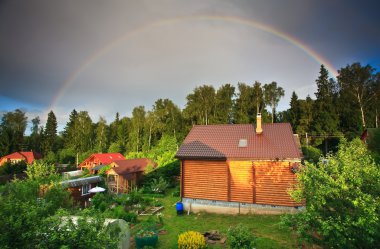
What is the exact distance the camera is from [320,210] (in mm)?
7980

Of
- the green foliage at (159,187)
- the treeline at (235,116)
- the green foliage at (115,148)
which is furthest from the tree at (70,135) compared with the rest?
the green foliage at (159,187)

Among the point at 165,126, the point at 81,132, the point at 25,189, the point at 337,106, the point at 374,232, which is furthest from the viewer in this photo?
the point at 81,132

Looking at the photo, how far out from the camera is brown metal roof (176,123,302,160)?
17781 millimetres

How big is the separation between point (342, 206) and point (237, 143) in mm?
12161

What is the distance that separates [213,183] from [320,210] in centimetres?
1111

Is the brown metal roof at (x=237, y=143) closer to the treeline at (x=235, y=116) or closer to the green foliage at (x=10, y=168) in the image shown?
the treeline at (x=235, y=116)

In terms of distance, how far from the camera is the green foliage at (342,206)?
6.90 m

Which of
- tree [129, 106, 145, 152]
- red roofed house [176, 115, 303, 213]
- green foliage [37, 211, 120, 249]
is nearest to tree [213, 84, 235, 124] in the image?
tree [129, 106, 145, 152]

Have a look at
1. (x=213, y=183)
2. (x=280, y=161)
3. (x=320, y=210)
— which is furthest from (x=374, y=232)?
(x=213, y=183)

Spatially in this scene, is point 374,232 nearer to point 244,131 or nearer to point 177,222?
point 177,222

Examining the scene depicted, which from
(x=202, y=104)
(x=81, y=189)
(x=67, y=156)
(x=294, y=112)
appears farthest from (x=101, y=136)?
(x=294, y=112)

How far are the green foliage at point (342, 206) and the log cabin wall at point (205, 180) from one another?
9.89 metres

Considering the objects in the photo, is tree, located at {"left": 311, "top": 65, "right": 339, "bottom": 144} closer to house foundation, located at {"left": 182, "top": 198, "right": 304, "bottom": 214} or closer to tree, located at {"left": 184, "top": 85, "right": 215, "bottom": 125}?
tree, located at {"left": 184, "top": 85, "right": 215, "bottom": 125}

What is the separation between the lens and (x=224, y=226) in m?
15.4
